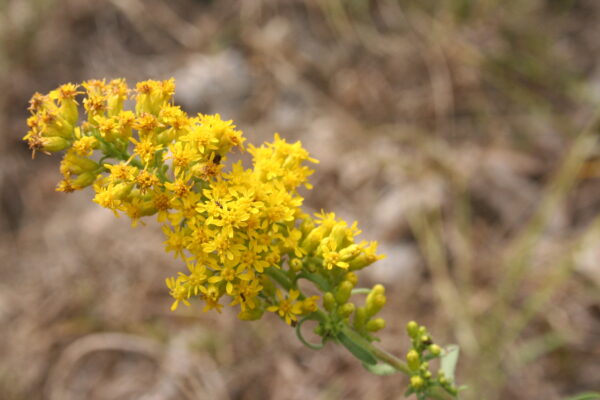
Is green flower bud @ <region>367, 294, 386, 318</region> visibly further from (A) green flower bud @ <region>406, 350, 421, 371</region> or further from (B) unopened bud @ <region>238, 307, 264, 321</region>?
(B) unopened bud @ <region>238, 307, 264, 321</region>

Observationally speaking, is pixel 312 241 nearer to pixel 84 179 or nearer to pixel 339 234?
pixel 339 234

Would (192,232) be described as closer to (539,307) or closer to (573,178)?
(539,307)

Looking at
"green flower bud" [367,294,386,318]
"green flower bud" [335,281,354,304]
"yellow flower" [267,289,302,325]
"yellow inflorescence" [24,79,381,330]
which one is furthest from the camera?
"green flower bud" [367,294,386,318]

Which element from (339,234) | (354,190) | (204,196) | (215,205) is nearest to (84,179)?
(204,196)

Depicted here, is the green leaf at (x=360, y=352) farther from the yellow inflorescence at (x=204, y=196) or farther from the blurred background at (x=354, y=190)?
the blurred background at (x=354, y=190)

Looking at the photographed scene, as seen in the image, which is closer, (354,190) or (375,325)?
(375,325)

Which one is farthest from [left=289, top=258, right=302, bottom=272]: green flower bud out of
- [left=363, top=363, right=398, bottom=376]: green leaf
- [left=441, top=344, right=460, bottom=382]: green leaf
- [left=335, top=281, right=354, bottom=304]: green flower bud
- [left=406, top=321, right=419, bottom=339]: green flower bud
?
[left=441, top=344, right=460, bottom=382]: green leaf
